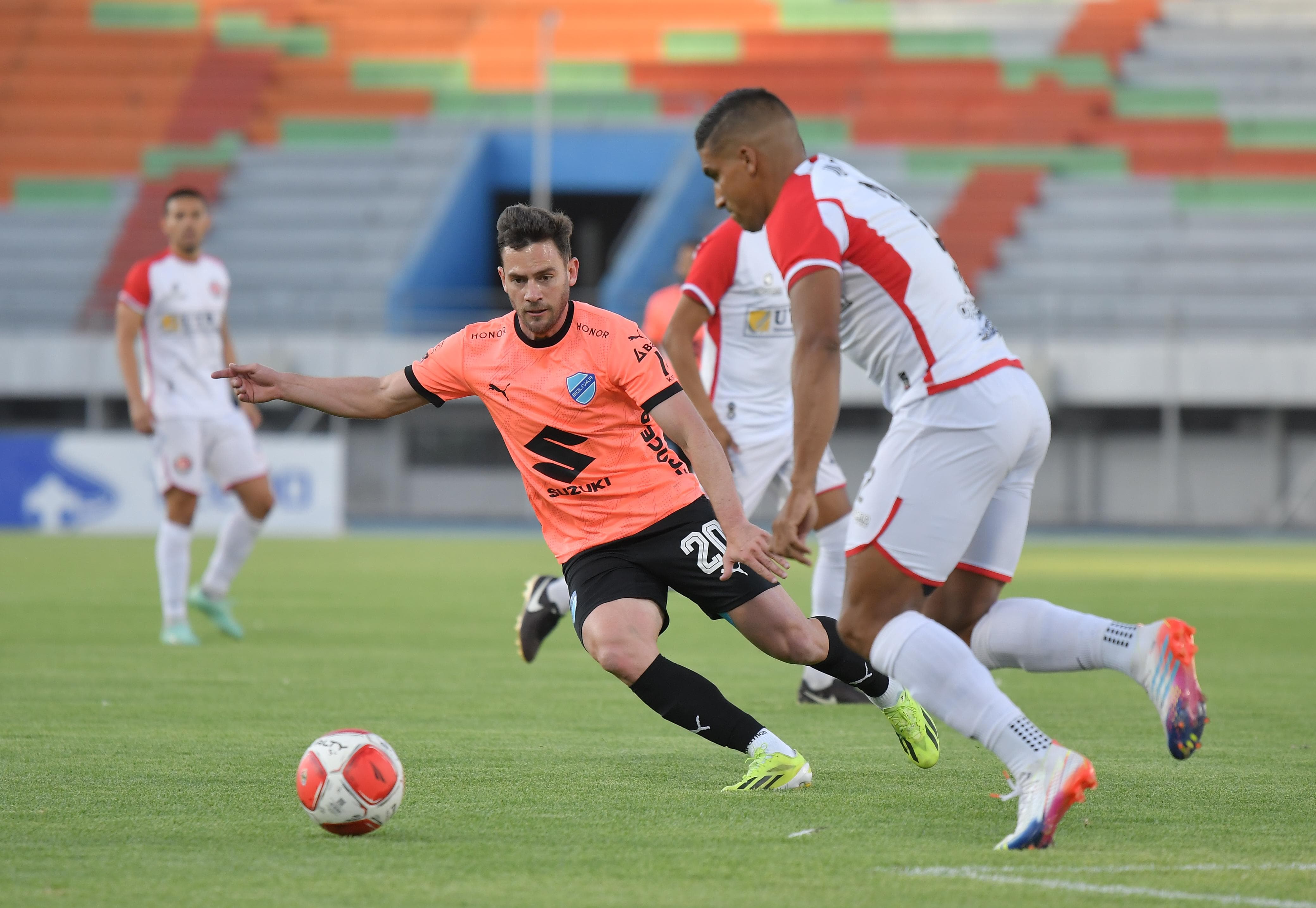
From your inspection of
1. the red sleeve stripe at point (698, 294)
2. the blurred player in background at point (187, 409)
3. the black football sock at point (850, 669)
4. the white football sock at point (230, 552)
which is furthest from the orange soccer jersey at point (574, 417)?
the white football sock at point (230, 552)

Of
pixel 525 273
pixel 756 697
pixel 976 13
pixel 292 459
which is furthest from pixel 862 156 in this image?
pixel 525 273

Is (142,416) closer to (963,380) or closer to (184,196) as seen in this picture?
(184,196)

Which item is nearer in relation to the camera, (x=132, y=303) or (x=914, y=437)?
(x=914, y=437)

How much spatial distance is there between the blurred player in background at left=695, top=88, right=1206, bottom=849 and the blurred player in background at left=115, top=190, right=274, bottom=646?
566 centimetres

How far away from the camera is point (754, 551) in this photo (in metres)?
4.62

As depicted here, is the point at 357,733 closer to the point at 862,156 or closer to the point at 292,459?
the point at 292,459

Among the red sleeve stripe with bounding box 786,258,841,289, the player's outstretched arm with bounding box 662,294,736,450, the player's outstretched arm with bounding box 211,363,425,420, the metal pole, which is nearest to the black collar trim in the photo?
the player's outstretched arm with bounding box 211,363,425,420

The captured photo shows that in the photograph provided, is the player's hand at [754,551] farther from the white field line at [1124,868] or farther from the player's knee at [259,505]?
the player's knee at [259,505]

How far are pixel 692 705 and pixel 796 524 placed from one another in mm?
948

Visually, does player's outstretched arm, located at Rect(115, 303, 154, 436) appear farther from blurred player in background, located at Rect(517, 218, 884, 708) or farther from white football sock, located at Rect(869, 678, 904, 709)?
white football sock, located at Rect(869, 678, 904, 709)

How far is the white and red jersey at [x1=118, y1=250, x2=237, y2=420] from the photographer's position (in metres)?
9.91

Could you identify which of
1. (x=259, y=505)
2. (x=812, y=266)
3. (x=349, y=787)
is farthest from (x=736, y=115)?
(x=259, y=505)

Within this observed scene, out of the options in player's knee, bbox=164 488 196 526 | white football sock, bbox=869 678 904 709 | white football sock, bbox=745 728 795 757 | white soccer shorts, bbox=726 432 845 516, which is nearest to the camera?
white football sock, bbox=745 728 795 757

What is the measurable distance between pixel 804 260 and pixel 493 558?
569 inches
